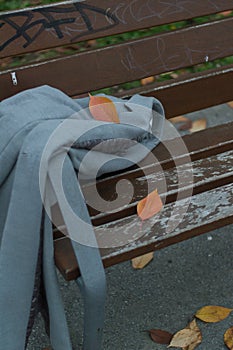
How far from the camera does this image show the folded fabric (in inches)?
84.9

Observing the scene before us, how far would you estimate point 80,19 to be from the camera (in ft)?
8.91

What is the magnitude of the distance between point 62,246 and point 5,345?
1.17ft

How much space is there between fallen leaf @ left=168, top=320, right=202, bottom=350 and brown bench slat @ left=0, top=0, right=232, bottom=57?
1.16 metres

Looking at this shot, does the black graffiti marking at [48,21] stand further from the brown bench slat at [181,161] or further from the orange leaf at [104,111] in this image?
the brown bench slat at [181,161]

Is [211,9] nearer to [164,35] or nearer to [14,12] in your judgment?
[164,35]

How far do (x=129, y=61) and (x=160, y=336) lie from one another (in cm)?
107

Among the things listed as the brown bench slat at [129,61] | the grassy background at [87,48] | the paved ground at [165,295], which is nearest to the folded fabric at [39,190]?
the brown bench slat at [129,61]

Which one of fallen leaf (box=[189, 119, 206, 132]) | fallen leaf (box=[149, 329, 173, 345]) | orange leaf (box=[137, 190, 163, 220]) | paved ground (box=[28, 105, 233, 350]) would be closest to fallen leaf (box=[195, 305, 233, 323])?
paved ground (box=[28, 105, 233, 350])

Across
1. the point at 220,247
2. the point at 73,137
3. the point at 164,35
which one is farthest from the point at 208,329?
the point at 164,35

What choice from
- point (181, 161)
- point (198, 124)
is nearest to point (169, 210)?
point (181, 161)

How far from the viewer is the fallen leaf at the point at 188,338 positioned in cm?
265

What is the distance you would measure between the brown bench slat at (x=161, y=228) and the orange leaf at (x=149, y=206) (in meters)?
0.02

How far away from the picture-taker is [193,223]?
2.33 m

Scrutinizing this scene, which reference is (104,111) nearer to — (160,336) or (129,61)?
(129,61)
